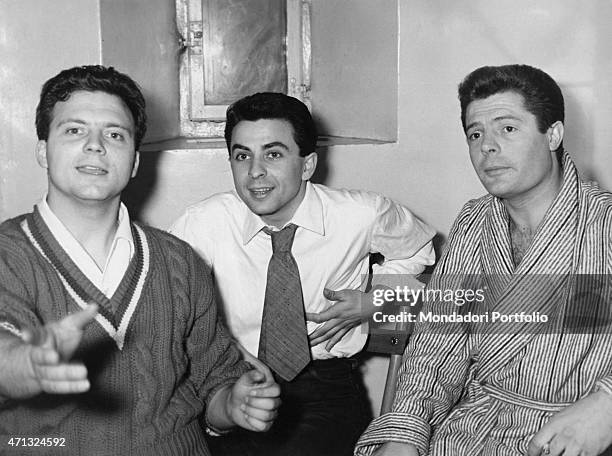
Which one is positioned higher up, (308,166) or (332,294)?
(308,166)

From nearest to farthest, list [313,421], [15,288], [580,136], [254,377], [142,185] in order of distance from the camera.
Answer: [15,288]
[254,377]
[313,421]
[142,185]
[580,136]

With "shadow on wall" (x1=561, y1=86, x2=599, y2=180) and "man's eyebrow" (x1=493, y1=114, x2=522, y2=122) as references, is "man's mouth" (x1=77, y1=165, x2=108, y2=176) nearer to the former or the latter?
"man's eyebrow" (x1=493, y1=114, x2=522, y2=122)

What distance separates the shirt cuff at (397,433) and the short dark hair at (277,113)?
796mm

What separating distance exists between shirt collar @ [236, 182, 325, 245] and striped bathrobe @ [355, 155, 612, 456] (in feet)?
1.61

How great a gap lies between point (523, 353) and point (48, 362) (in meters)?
1.03

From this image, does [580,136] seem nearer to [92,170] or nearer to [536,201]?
[536,201]

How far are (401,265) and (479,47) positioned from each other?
840 mm

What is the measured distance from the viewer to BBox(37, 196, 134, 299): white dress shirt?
1489mm

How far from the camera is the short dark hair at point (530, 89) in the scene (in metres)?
1.75

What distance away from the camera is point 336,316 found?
7.02 feet

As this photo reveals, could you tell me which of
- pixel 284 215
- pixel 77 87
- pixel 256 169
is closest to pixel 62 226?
pixel 77 87

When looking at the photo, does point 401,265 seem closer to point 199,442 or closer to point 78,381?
point 199,442

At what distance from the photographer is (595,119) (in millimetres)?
2619

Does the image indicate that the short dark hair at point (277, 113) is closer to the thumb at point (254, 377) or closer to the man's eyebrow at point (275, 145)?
the man's eyebrow at point (275, 145)
